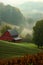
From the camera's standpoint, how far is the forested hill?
445ft

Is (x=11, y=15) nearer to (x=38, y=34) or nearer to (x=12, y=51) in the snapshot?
(x=38, y=34)

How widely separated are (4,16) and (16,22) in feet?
30.7

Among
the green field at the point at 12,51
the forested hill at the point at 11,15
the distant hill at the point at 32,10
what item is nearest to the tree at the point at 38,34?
the green field at the point at 12,51

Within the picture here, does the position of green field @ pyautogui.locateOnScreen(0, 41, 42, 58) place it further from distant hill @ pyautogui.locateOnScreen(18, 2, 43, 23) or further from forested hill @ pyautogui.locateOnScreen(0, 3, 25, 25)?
distant hill @ pyautogui.locateOnScreen(18, 2, 43, 23)

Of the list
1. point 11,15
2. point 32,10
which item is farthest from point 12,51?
point 32,10

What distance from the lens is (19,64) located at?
39.3ft

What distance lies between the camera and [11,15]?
143000 mm

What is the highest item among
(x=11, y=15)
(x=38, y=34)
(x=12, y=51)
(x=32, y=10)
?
(x=32, y=10)

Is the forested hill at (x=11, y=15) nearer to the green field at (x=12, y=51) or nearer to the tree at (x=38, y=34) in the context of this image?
the tree at (x=38, y=34)

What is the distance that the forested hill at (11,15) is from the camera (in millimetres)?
135750

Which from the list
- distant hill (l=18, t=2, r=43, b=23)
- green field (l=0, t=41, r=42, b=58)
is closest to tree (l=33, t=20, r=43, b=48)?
green field (l=0, t=41, r=42, b=58)

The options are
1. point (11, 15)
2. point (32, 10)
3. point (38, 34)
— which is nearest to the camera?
point (38, 34)

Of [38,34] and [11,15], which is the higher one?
[11,15]

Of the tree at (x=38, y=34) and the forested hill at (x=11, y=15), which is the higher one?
the forested hill at (x=11, y=15)
